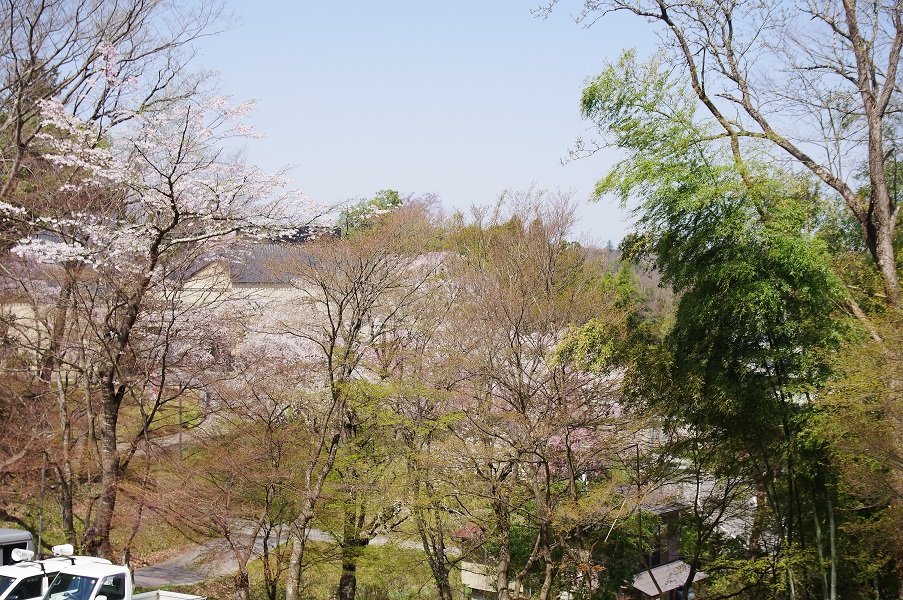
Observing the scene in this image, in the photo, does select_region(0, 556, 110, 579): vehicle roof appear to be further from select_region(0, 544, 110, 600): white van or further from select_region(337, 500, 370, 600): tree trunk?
select_region(337, 500, 370, 600): tree trunk

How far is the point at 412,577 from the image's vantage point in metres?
12.2

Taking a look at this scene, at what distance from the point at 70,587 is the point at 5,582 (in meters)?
0.71

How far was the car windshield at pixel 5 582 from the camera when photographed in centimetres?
725

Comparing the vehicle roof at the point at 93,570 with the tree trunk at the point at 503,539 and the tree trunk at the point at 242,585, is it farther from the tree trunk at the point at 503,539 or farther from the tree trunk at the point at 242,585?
the tree trunk at the point at 503,539

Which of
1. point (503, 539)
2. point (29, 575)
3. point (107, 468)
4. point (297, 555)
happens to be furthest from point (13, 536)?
point (503, 539)

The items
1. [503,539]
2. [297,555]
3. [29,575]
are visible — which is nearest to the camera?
[29,575]

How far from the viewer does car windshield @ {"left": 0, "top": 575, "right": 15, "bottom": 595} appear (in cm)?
725

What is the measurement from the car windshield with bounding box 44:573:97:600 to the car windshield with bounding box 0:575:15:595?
43 centimetres

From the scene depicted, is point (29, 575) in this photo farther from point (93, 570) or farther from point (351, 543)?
point (351, 543)

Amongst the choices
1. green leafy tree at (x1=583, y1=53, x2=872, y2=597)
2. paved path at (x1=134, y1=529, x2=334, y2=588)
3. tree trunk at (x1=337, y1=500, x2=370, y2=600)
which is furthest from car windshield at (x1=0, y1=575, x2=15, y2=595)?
green leafy tree at (x1=583, y1=53, x2=872, y2=597)

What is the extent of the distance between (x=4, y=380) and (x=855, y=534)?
14.3 m

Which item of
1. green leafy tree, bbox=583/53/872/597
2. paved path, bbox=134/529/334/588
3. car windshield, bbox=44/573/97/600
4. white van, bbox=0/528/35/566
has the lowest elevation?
paved path, bbox=134/529/334/588

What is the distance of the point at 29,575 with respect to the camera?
7.27 metres

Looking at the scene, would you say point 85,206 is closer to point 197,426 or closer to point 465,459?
point 197,426
